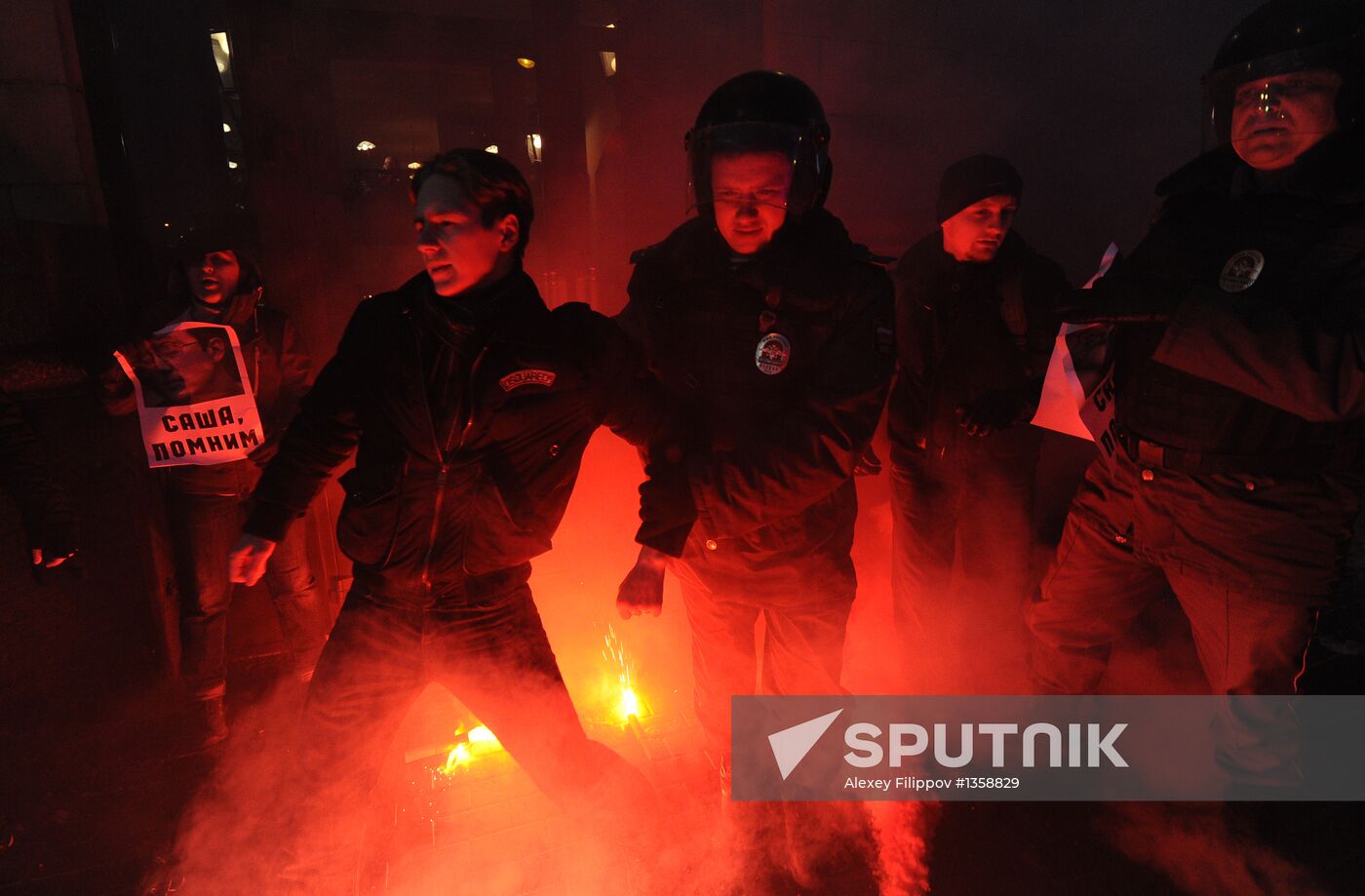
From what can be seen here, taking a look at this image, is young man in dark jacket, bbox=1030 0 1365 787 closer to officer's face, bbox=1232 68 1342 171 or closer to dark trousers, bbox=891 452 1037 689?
officer's face, bbox=1232 68 1342 171

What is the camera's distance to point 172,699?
4.17m

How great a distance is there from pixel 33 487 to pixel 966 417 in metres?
4.12

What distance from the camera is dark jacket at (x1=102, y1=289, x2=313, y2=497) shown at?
140 inches

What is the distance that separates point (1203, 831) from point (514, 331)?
140 inches

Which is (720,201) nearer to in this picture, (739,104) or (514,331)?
(739,104)

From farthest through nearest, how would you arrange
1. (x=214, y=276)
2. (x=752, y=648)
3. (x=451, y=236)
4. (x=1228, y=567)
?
(x=214, y=276) < (x=752, y=648) < (x=1228, y=567) < (x=451, y=236)

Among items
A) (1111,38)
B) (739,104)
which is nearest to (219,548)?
(739,104)

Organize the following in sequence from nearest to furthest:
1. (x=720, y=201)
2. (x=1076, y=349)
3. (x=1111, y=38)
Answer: (x=720, y=201), (x=1076, y=349), (x=1111, y=38)

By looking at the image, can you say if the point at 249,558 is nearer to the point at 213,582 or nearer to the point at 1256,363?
the point at 213,582

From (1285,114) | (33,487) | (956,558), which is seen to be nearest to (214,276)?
(33,487)

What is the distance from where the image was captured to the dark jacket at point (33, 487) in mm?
3084

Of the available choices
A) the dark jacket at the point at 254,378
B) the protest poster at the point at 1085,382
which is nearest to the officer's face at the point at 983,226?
the protest poster at the point at 1085,382

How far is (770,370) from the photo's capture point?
2.62 metres

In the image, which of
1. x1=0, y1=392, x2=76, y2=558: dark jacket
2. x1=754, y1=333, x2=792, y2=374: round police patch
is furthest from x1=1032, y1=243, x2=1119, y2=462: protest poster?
x1=0, y1=392, x2=76, y2=558: dark jacket
